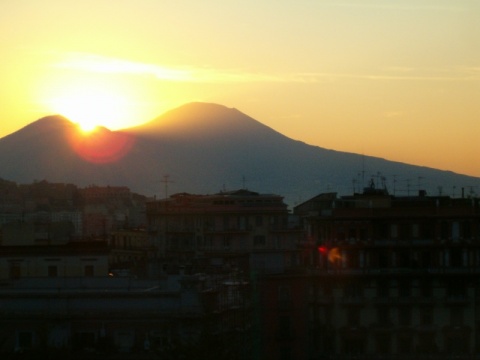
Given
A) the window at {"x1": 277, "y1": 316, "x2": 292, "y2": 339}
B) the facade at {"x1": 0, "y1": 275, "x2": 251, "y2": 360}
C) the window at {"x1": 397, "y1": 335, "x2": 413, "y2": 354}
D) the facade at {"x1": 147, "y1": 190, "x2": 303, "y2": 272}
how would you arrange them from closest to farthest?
the facade at {"x1": 0, "y1": 275, "x2": 251, "y2": 360} < the window at {"x1": 277, "y1": 316, "x2": 292, "y2": 339} < the window at {"x1": 397, "y1": 335, "x2": 413, "y2": 354} < the facade at {"x1": 147, "y1": 190, "x2": 303, "y2": 272}

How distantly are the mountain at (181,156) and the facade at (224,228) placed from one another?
134ft

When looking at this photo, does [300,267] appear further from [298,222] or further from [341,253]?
[298,222]

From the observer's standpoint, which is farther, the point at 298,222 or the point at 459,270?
the point at 298,222

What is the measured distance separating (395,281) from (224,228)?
618 cm

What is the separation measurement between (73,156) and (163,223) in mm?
64895

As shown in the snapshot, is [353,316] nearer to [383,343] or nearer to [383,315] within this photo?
[383,315]

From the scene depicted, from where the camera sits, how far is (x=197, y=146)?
9319 centimetres

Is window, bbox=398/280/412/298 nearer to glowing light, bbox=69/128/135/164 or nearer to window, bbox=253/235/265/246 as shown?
window, bbox=253/235/265/246

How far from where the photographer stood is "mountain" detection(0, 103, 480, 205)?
79500mm

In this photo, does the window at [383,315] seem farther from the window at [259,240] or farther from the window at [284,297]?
the window at [259,240]

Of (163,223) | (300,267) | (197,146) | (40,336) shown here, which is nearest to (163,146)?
(197,146)

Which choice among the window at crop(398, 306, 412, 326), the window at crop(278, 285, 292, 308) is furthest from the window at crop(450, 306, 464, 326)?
the window at crop(278, 285, 292, 308)

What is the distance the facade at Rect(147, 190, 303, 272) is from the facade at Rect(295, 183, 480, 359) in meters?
3.83

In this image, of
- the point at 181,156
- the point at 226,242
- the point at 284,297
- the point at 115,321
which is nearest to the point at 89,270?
the point at 284,297
